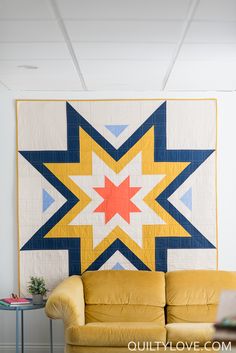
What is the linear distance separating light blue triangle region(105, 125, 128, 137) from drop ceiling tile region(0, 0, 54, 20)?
8.37 ft

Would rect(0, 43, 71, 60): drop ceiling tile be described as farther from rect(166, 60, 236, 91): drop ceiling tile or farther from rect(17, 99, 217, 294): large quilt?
rect(17, 99, 217, 294): large quilt

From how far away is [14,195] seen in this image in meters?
6.06

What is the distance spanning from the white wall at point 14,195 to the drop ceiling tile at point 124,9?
2547 millimetres

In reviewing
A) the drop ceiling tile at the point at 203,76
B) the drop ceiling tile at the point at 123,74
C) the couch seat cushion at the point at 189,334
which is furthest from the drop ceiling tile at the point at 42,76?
the couch seat cushion at the point at 189,334

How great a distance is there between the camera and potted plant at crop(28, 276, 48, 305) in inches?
222

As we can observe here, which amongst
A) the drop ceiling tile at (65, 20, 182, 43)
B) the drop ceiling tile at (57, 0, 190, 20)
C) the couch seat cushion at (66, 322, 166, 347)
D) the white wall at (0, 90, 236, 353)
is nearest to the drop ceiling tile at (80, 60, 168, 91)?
the white wall at (0, 90, 236, 353)

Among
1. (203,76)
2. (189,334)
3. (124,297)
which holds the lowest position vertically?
(189,334)

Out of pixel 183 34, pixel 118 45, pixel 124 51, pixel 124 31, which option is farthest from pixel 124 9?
pixel 124 51

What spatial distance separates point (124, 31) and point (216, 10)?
685mm

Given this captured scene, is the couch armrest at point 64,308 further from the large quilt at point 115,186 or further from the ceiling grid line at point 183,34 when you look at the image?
the ceiling grid line at point 183,34

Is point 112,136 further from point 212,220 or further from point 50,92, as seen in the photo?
point 212,220

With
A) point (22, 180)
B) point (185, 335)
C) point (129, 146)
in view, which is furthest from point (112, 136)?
point (185, 335)

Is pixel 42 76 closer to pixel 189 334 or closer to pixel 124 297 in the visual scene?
pixel 124 297

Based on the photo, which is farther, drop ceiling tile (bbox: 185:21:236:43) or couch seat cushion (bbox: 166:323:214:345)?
couch seat cushion (bbox: 166:323:214:345)
